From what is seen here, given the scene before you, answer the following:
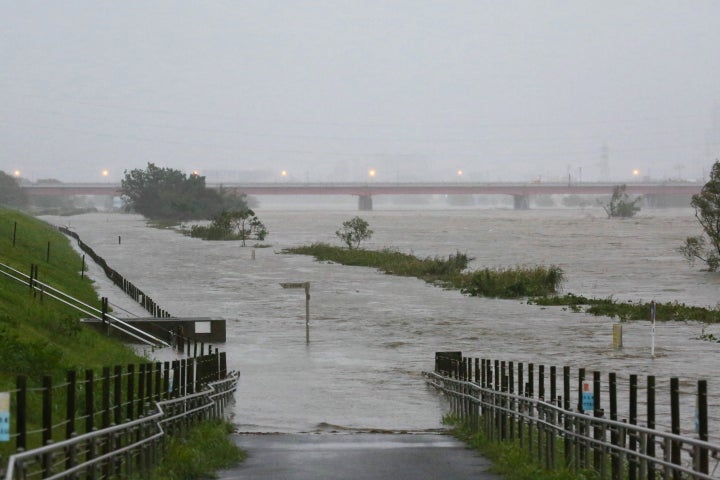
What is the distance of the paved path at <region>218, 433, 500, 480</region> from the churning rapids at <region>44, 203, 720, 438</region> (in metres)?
3.84

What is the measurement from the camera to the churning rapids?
26.5 metres

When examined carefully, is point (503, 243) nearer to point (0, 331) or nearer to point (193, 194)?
point (193, 194)

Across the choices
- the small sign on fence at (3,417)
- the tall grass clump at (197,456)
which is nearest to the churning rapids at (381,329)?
the tall grass clump at (197,456)

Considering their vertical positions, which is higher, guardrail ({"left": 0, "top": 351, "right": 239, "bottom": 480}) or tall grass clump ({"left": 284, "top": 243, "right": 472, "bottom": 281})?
tall grass clump ({"left": 284, "top": 243, "right": 472, "bottom": 281})

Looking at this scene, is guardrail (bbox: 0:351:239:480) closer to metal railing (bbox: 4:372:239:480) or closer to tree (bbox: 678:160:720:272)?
metal railing (bbox: 4:372:239:480)

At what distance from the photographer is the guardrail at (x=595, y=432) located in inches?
423

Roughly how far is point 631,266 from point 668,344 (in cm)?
4528

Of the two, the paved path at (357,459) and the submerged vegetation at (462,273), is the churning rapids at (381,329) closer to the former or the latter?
the submerged vegetation at (462,273)

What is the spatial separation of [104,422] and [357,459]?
3235 mm

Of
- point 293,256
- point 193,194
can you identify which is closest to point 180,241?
point 293,256

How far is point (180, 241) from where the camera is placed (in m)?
119

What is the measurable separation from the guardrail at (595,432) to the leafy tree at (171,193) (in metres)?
168

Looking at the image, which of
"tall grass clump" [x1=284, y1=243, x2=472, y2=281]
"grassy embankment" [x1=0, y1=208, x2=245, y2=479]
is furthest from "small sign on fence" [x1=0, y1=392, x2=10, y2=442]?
"tall grass clump" [x1=284, y1=243, x2=472, y2=281]

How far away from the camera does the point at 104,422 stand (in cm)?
1317
